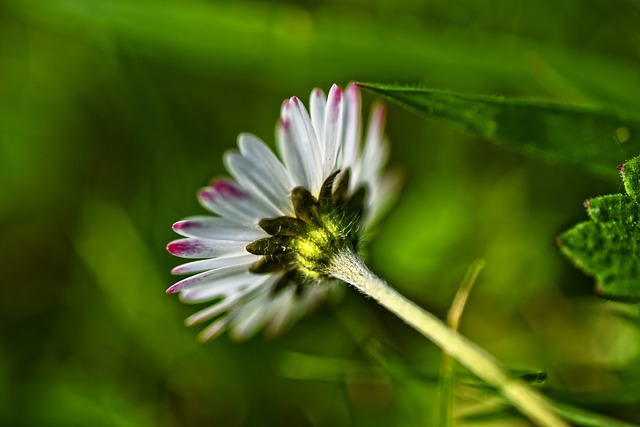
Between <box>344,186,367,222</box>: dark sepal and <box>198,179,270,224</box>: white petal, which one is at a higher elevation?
<box>198,179,270,224</box>: white petal

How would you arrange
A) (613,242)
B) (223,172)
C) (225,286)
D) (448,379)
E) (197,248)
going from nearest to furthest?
(613,242) < (197,248) < (225,286) < (448,379) < (223,172)

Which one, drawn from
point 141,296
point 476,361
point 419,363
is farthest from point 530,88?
point 141,296

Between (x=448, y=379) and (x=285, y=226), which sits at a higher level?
(x=285, y=226)

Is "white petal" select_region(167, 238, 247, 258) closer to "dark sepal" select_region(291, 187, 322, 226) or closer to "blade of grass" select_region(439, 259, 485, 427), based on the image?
"dark sepal" select_region(291, 187, 322, 226)

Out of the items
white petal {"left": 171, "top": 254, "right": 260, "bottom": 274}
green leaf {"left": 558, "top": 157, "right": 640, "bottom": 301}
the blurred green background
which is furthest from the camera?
the blurred green background

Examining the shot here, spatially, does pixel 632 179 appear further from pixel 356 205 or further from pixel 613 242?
pixel 356 205

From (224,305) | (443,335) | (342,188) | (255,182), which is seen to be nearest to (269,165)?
(255,182)

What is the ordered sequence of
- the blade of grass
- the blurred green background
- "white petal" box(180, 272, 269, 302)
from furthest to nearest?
the blurred green background → the blade of grass → "white petal" box(180, 272, 269, 302)

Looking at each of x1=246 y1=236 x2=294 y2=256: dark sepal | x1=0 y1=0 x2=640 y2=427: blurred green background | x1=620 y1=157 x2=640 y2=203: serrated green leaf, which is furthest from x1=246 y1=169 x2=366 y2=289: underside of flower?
x1=0 y1=0 x2=640 y2=427: blurred green background

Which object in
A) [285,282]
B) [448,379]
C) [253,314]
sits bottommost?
[448,379]
